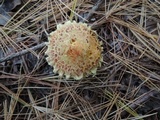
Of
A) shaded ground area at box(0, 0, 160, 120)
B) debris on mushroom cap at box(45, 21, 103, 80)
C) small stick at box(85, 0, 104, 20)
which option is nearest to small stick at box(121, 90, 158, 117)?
shaded ground area at box(0, 0, 160, 120)

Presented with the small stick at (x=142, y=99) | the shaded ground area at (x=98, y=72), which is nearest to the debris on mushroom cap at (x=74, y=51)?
the shaded ground area at (x=98, y=72)

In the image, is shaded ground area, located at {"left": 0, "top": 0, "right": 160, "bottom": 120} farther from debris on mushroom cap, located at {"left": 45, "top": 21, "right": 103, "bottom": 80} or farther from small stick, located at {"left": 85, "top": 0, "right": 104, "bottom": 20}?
debris on mushroom cap, located at {"left": 45, "top": 21, "right": 103, "bottom": 80}

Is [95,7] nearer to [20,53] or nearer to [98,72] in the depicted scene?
[98,72]

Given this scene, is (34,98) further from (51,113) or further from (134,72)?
(134,72)

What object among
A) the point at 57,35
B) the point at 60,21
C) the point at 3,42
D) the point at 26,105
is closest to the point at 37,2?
the point at 60,21

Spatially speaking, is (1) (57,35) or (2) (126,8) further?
(2) (126,8)

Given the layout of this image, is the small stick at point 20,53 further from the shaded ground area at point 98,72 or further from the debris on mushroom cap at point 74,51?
the debris on mushroom cap at point 74,51

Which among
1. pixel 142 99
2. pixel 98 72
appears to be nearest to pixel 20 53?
pixel 98 72
